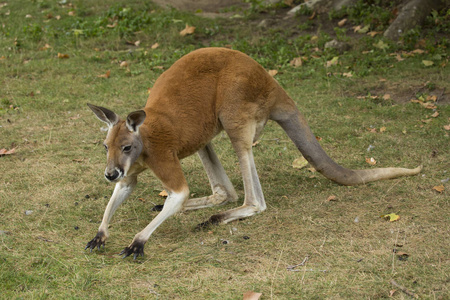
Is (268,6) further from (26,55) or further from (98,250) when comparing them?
(98,250)

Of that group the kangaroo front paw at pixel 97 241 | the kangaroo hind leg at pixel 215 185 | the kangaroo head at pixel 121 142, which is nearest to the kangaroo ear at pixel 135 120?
the kangaroo head at pixel 121 142

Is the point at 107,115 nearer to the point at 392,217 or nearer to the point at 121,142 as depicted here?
the point at 121,142

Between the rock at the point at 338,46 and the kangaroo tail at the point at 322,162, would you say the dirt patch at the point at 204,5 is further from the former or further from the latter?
the kangaroo tail at the point at 322,162

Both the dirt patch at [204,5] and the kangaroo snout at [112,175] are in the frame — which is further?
the dirt patch at [204,5]

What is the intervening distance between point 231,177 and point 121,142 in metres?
1.79

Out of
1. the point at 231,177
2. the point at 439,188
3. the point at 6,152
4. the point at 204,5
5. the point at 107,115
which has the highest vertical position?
the point at 107,115

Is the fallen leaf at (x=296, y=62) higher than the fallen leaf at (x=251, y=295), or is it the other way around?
the fallen leaf at (x=251, y=295)

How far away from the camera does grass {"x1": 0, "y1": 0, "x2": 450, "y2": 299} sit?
3383mm

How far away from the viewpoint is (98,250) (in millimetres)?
3822

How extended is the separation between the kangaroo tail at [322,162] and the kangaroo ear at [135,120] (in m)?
1.42

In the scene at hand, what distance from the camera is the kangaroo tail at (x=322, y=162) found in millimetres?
4736

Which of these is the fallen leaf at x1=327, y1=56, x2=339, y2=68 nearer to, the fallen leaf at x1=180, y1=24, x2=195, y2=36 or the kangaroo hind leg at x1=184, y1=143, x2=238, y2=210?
the fallen leaf at x1=180, y1=24, x2=195, y2=36

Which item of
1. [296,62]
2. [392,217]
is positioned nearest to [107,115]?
[392,217]

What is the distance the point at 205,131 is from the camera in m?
4.40
